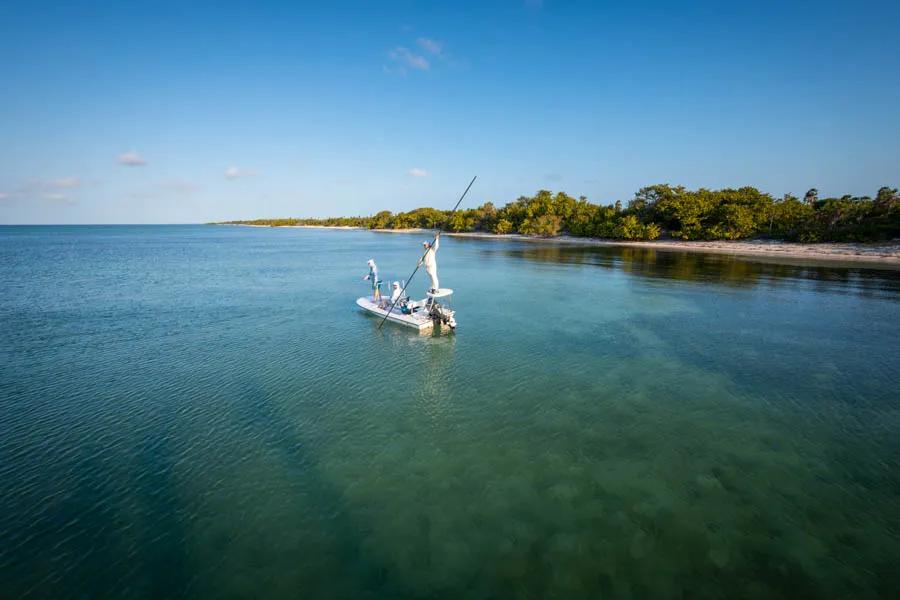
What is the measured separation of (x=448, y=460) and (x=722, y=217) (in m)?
100

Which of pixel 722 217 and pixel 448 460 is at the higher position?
pixel 722 217

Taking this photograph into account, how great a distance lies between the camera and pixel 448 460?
12547 millimetres

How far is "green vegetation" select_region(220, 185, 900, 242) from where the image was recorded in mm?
71125

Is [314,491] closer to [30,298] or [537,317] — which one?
[537,317]

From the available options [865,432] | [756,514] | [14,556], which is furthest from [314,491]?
[865,432]

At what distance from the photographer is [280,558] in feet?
29.2

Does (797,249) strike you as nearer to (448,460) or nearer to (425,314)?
(425,314)

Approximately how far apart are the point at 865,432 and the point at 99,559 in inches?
943

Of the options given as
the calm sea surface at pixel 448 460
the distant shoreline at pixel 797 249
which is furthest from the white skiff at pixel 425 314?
the distant shoreline at pixel 797 249

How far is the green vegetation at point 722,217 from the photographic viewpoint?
71.1 m

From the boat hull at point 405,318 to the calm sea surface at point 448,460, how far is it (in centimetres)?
115

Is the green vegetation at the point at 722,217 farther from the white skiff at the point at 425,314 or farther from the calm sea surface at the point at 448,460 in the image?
the white skiff at the point at 425,314

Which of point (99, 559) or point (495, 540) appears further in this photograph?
point (495, 540)

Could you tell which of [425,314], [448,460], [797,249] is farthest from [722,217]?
[448,460]
